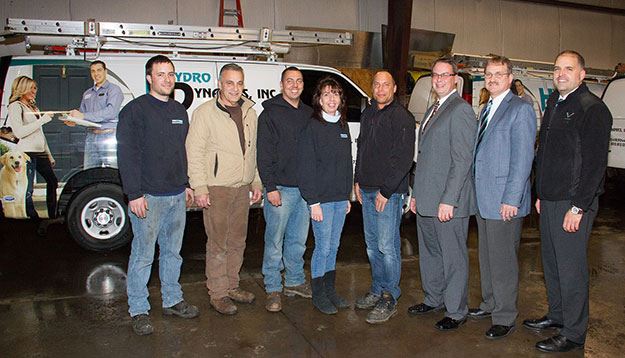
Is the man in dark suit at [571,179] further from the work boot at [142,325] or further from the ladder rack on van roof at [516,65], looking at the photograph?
the ladder rack on van roof at [516,65]

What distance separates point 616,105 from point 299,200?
6.68 metres

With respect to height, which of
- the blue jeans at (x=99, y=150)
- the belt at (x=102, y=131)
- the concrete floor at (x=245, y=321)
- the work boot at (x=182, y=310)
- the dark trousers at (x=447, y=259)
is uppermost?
the belt at (x=102, y=131)

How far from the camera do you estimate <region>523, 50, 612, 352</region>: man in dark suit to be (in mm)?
3463

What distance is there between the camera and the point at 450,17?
1403cm

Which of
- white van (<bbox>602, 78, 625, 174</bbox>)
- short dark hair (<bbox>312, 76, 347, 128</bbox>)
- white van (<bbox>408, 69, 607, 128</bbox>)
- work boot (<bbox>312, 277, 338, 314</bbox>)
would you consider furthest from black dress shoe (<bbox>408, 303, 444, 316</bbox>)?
white van (<bbox>602, 78, 625, 174</bbox>)

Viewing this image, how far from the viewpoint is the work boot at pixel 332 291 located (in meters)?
4.43

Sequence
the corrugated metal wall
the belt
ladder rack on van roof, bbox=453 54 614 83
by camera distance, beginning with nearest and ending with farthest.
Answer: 1. the belt
2. ladder rack on van roof, bbox=453 54 614 83
3. the corrugated metal wall

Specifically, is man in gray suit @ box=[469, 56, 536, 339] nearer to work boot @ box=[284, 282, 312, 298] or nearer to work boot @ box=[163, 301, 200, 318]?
work boot @ box=[284, 282, 312, 298]

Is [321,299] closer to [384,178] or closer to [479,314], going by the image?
[384,178]

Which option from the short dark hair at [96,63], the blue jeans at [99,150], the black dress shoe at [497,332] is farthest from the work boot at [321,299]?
the short dark hair at [96,63]

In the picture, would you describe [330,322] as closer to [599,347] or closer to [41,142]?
[599,347]

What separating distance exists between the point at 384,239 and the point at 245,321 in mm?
1286

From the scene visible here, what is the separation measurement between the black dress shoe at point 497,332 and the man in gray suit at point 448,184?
0.81 feet

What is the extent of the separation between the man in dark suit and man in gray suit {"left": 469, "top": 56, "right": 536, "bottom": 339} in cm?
16
